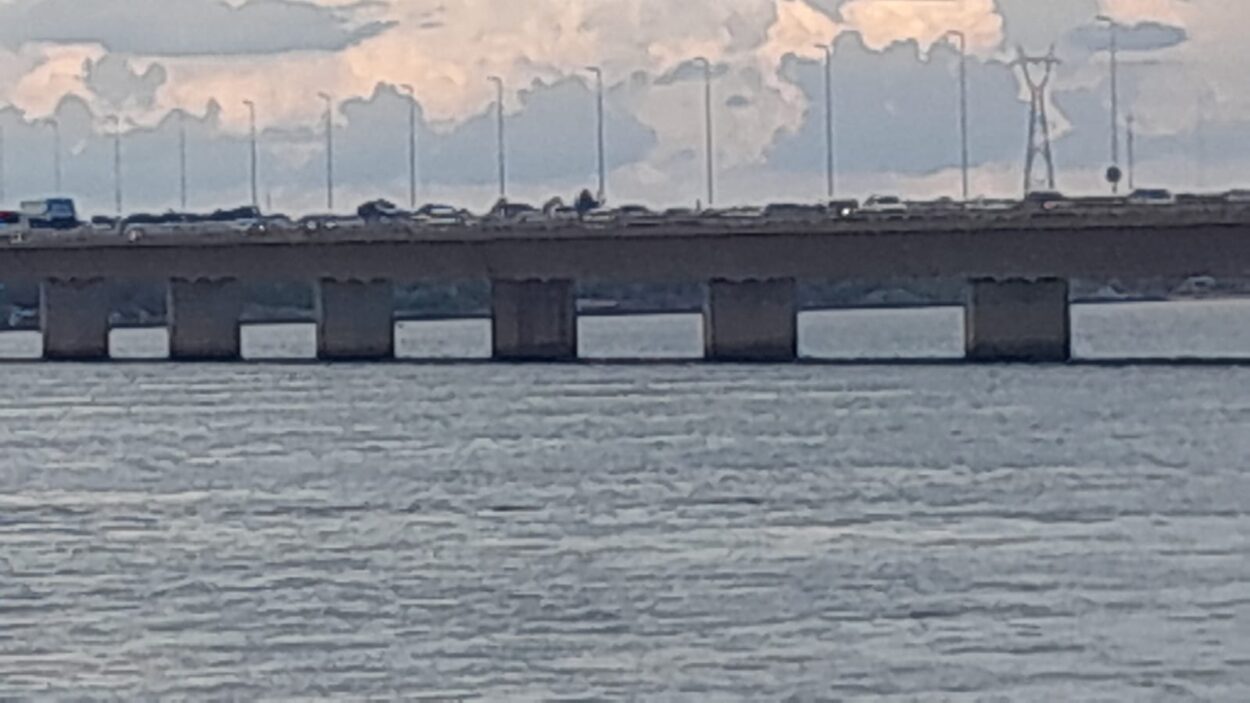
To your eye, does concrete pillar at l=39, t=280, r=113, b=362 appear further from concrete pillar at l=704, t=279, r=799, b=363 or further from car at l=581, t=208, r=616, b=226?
concrete pillar at l=704, t=279, r=799, b=363

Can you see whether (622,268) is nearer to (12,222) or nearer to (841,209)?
(841,209)

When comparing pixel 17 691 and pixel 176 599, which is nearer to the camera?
pixel 17 691

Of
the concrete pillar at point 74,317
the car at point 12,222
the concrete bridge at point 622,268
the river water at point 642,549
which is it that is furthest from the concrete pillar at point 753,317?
the car at point 12,222

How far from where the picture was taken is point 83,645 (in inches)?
1719

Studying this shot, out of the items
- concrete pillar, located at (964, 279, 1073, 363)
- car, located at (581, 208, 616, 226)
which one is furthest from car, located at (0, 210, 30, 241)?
concrete pillar, located at (964, 279, 1073, 363)

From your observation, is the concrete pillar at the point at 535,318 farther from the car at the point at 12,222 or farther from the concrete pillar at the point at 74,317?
the car at the point at 12,222

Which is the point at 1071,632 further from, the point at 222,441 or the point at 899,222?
the point at 899,222

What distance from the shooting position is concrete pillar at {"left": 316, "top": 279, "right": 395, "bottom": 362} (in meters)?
134

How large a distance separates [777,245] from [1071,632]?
262 feet

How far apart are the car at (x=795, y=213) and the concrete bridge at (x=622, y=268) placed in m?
1.07

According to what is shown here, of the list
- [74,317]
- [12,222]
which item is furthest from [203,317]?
[12,222]

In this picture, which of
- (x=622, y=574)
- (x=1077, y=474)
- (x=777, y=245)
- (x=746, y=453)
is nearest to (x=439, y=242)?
(x=777, y=245)

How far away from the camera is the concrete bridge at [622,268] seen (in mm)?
114812

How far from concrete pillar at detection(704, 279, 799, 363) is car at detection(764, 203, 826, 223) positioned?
2.21 metres
